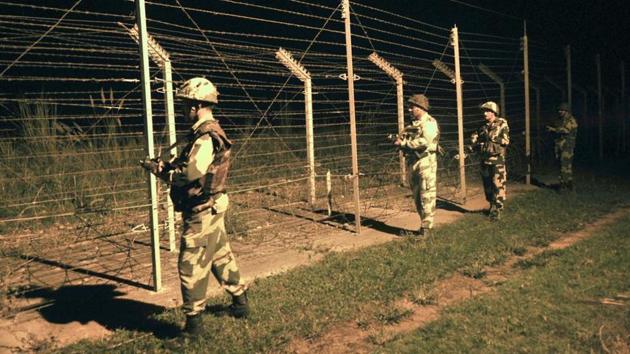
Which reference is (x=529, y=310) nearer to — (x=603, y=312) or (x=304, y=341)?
(x=603, y=312)

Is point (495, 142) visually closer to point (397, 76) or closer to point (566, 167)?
point (397, 76)

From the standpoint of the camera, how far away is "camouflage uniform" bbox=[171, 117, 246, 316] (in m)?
4.04

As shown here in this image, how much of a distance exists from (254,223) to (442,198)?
412 cm

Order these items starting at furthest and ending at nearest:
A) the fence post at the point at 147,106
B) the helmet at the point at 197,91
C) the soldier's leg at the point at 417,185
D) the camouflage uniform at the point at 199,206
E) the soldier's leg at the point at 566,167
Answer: the soldier's leg at the point at 566,167 → the soldier's leg at the point at 417,185 → the fence post at the point at 147,106 → the helmet at the point at 197,91 → the camouflage uniform at the point at 199,206

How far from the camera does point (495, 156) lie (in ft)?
28.6

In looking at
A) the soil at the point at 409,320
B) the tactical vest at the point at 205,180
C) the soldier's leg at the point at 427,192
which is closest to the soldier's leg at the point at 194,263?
the tactical vest at the point at 205,180

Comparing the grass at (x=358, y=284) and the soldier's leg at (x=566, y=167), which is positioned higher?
the soldier's leg at (x=566, y=167)

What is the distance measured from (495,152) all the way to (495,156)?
0.09 meters

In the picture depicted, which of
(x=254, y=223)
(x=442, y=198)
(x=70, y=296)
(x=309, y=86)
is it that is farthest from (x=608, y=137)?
(x=70, y=296)

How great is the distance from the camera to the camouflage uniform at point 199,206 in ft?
13.3

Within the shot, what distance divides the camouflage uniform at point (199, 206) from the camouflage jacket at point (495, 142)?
564 cm

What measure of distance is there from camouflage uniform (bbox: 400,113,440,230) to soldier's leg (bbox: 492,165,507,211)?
1.60 metres

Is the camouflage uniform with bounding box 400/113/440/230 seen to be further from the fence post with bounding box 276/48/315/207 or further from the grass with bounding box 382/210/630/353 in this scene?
the fence post with bounding box 276/48/315/207

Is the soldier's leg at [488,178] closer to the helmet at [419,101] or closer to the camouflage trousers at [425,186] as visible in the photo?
the camouflage trousers at [425,186]
